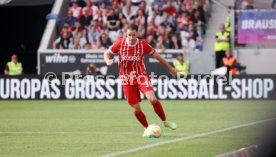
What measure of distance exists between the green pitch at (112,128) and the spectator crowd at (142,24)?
601 centimetres

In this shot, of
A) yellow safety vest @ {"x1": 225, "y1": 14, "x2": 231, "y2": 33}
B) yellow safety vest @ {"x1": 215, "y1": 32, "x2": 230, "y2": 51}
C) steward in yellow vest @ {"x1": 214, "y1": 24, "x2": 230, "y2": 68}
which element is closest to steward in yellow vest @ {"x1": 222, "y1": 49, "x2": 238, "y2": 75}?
steward in yellow vest @ {"x1": 214, "y1": 24, "x2": 230, "y2": 68}

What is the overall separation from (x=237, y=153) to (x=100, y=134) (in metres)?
8.40

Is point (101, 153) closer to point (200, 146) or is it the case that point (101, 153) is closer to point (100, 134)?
point (200, 146)

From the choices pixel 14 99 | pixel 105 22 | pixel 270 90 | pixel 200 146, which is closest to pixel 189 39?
pixel 105 22

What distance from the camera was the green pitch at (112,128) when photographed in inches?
383

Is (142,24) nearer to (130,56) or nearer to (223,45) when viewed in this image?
(223,45)

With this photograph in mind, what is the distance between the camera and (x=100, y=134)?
43.4 ft

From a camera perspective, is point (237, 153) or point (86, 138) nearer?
point (237, 153)

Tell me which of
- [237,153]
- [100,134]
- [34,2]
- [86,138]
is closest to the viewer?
[237,153]

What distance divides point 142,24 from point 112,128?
56.4ft

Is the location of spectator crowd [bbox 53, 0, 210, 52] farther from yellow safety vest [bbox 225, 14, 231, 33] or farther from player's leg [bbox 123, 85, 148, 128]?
player's leg [bbox 123, 85, 148, 128]

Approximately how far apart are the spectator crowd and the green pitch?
6009 millimetres

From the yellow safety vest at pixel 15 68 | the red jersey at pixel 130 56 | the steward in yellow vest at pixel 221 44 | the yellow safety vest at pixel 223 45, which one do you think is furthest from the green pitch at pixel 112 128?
the yellow safety vest at pixel 15 68

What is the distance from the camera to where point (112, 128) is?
14.8 meters
